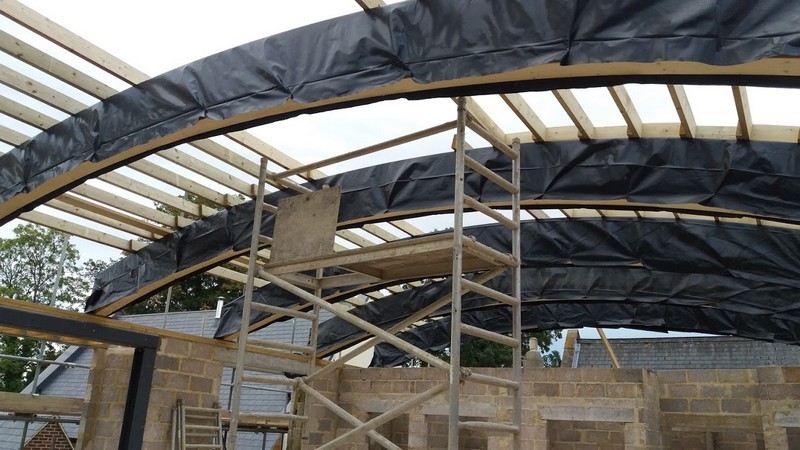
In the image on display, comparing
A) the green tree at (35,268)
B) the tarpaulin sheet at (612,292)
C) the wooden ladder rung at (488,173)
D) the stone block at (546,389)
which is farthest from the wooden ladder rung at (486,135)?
the green tree at (35,268)

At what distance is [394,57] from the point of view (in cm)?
537

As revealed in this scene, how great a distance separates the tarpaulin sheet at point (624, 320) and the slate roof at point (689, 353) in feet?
27.7

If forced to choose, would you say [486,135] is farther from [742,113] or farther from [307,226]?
[742,113]

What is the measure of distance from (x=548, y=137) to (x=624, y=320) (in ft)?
20.7

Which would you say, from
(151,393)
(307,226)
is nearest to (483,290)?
(307,226)

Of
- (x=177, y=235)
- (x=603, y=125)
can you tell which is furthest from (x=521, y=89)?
(x=177, y=235)

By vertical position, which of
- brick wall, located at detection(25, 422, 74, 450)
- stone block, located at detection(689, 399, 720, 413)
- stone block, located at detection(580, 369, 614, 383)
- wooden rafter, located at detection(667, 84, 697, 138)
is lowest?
brick wall, located at detection(25, 422, 74, 450)

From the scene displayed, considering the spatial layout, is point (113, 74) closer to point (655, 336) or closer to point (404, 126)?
point (404, 126)

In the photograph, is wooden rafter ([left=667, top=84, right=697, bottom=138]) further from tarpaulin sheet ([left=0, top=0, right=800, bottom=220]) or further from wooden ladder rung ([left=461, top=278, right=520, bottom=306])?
wooden ladder rung ([left=461, top=278, right=520, bottom=306])

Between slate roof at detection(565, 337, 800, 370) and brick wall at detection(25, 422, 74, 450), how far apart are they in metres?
16.4

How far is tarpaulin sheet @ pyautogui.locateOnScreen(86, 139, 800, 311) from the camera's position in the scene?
6.80 metres

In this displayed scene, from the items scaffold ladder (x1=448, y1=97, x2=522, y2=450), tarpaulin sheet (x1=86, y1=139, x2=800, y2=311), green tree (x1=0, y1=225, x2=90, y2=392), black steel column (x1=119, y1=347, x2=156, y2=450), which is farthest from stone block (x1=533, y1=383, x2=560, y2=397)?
green tree (x1=0, y1=225, x2=90, y2=392)

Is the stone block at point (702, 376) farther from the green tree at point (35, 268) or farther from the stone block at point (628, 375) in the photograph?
the green tree at point (35, 268)

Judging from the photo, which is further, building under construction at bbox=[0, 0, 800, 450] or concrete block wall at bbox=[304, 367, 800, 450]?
concrete block wall at bbox=[304, 367, 800, 450]
